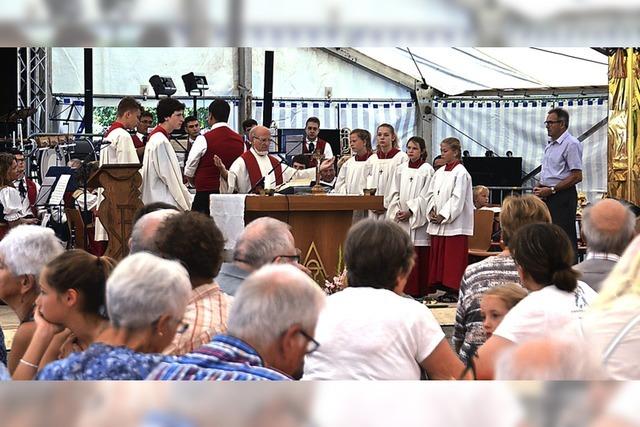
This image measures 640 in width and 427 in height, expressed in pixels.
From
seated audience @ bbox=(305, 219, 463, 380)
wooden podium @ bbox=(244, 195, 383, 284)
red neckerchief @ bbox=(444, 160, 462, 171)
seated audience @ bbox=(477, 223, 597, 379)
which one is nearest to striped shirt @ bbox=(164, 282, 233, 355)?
seated audience @ bbox=(305, 219, 463, 380)

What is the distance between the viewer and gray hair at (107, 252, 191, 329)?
85.7 inches

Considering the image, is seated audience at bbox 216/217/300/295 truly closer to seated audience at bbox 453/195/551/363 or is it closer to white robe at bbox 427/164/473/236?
seated audience at bbox 453/195/551/363

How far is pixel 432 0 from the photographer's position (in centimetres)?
41

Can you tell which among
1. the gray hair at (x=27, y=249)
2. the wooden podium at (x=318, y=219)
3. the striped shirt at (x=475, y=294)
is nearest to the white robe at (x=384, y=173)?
the wooden podium at (x=318, y=219)

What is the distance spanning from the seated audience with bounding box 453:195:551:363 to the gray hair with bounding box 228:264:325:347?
71.2 inches

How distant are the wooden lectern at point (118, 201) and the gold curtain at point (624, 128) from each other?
183 inches

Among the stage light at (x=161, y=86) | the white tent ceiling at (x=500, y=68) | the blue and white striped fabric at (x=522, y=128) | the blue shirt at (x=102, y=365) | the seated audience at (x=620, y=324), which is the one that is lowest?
the blue shirt at (x=102, y=365)

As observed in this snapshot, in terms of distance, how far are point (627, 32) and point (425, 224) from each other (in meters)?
10.1

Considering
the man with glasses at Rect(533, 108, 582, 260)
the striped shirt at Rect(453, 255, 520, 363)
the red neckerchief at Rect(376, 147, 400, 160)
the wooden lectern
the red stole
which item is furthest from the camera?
the red neckerchief at Rect(376, 147, 400, 160)

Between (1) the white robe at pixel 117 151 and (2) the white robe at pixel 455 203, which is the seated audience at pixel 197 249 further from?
(2) the white robe at pixel 455 203

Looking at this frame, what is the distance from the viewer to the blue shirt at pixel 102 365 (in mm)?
1830

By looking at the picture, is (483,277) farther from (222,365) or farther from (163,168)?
(163,168)

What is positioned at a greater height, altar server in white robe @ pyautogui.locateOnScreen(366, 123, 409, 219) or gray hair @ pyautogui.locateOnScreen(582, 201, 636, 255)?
altar server in white robe @ pyautogui.locateOnScreen(366, 123, 409, 219)

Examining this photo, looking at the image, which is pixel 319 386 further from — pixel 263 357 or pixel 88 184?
pixel 88 184
